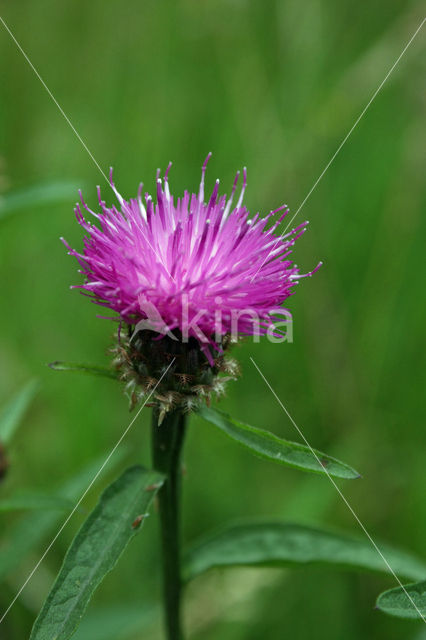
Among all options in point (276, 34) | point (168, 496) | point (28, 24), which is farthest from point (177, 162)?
point (168, 496)

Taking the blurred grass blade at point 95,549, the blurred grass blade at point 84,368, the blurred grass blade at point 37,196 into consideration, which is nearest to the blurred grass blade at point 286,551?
the blurred grass blade at point 95,549

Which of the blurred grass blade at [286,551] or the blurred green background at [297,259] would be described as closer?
the blurred grass blade at [286,551]

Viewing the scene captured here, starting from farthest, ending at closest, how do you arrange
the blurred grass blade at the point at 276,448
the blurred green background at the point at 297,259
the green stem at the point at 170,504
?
1. the blurred green background at the point at 297,259
2. the green stem at the point at 170,504
3. the blurred grass blade at the point at 276,448

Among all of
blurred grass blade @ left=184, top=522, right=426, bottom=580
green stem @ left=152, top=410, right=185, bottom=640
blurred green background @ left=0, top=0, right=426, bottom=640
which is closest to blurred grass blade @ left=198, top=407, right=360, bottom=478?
green stem @ left=152, top=410, right=185, bottom=640

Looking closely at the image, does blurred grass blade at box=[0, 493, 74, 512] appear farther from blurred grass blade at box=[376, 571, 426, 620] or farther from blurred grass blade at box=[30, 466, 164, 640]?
blurred grass blade at box=[376, 571, 426, 620]

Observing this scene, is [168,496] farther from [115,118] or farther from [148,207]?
[115,118]

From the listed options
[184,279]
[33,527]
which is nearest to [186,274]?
[184,279]

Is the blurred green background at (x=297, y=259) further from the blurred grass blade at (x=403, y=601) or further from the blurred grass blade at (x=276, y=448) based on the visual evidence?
the blurred grass blade at (x=403, y=601)

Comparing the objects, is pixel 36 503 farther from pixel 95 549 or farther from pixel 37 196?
pixel 37 196
